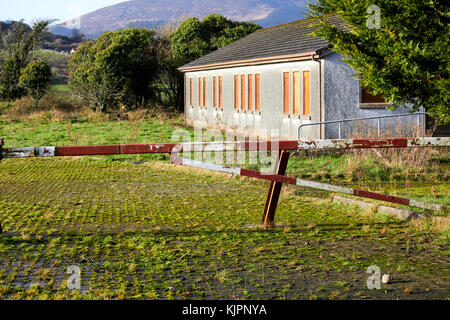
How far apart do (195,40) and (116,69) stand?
257 inches

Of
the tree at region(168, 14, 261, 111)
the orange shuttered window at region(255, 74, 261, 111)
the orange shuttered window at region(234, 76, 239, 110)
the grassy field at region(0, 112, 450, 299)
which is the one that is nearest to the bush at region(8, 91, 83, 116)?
the tree at region(168, 14, 261, 111)

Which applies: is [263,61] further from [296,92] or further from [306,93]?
[306,93]

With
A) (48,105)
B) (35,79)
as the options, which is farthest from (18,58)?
(48,105)

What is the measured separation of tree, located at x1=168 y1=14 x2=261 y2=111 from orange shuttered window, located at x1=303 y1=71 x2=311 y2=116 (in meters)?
22.1

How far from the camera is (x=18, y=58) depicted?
145 feet

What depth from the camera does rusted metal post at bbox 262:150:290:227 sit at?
7904mm

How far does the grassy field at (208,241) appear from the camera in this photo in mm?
5672

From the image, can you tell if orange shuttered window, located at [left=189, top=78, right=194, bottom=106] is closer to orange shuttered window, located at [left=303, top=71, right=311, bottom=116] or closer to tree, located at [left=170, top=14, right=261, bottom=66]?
tree, located at [left=170, top=14, right=261, bottom=66]

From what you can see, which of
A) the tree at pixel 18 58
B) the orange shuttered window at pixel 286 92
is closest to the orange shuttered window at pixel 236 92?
the orange shuttered window at pixel 286 92

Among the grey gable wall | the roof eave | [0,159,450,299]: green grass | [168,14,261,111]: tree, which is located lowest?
[0,159,450,299]: green grass

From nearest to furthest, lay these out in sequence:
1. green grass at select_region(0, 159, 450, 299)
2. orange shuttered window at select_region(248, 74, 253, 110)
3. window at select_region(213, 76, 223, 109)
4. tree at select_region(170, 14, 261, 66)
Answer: green grass at select_region(0, 159, 450, 299), orange shuttered window at select_region(248, 74, 253, 110), window at select_region(213, 76, 223, 109), tree at select_region(170, 14, 261, 66)

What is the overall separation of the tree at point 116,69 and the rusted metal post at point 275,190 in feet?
104

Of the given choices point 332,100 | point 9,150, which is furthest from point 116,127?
point 9,150

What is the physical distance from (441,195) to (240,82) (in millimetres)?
16672
